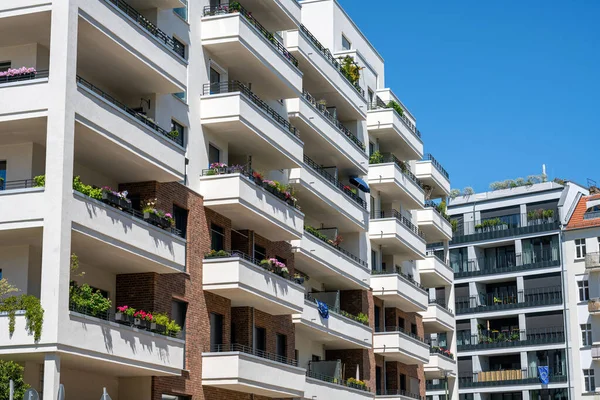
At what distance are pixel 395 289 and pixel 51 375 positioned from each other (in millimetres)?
32095

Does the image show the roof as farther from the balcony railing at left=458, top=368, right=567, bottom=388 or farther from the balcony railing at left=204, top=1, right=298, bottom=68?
the balcony railing at left=204, top=1, right=298, bottom=68

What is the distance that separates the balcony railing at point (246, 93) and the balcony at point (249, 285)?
6.35 metres

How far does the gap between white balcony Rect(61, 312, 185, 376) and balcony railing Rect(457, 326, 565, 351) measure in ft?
193

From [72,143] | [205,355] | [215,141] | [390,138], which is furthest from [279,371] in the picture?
[390,138]

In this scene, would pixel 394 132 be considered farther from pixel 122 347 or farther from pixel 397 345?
pixel 122 347

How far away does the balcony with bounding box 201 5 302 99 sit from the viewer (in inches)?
1629

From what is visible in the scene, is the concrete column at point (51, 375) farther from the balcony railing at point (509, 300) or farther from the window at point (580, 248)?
the window at point (580, 248)

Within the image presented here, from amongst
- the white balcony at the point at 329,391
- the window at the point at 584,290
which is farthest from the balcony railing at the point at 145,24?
the window at the point at 584,290

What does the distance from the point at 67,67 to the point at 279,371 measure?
17.5 meters

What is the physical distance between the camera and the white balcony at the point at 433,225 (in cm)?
6912

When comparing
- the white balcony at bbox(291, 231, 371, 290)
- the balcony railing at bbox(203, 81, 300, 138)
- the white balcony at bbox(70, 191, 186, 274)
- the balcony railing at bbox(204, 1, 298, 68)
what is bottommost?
the white balcony at bbox(70, 191, 186, 274)

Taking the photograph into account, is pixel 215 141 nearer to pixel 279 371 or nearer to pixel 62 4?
pixel 279 371

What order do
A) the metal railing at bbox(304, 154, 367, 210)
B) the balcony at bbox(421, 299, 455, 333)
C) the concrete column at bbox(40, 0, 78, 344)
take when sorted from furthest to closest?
1. the balcony at bbox(421, 299, 455, 333)
2. the metal railing at bbox(304, 154, 367, 210)
3. the concrete column at bbox(40, 0, 78, 344)

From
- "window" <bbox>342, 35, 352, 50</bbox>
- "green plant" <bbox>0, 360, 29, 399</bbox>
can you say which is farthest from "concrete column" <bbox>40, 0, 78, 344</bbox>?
"window" <bbox>342, 35, 352, 50</bbox>
